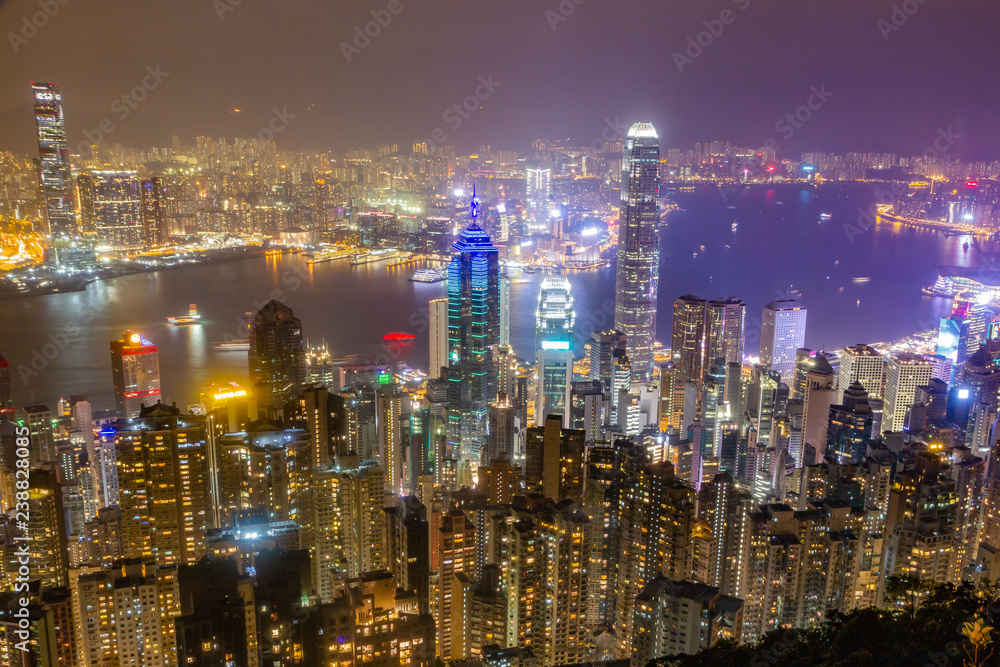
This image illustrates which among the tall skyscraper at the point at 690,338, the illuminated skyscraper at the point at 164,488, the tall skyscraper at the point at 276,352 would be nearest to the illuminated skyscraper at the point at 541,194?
the tall skyscraper at the point at 690,338

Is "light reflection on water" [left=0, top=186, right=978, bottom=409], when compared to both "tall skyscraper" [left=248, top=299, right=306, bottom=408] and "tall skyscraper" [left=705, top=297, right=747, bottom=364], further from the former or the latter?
"tall skyscraper" [left=705, top=297, right=747, bottom=364]

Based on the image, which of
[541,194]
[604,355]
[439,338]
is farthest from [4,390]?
[541,194]

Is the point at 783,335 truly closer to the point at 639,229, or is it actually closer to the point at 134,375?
the point at 639,229

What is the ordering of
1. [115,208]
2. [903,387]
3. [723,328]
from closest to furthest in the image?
[903,387]
[723,328]
[115,208]

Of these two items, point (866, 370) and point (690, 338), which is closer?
point (866, 370)

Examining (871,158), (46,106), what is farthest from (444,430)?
(871,158)

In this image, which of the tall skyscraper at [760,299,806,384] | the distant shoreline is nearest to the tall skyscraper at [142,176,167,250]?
the distant shoreline
